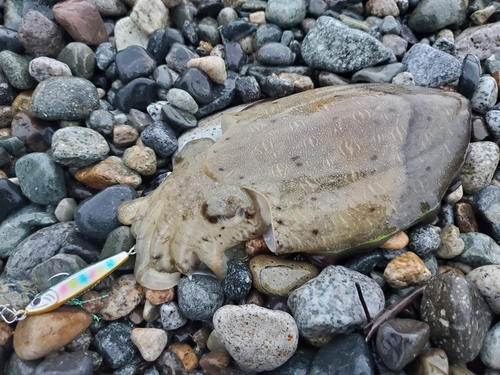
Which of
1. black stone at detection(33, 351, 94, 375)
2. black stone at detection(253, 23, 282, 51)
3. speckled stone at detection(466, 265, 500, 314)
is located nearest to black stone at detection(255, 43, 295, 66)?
black stone at detection(253, 23, 282, 51)

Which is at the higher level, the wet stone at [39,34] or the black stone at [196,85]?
the wet stone at [39,34]

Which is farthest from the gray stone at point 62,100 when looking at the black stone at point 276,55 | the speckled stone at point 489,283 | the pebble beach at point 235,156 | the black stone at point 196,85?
the speckled stone at point 489,283

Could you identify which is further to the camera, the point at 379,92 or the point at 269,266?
the point at 379,92

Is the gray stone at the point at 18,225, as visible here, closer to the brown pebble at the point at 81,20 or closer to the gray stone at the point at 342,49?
the brown pebble at the point at 81,20

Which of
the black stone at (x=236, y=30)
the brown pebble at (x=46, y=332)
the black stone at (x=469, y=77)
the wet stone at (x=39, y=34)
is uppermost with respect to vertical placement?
the wet stone at (x=39, y=34)

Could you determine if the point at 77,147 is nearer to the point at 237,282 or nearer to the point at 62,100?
the point at 62,100

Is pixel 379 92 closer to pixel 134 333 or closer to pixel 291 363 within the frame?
pixel 291 363

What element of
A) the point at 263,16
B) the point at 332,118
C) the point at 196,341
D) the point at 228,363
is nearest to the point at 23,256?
the point at 196,341

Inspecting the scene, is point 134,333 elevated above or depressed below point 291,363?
above
